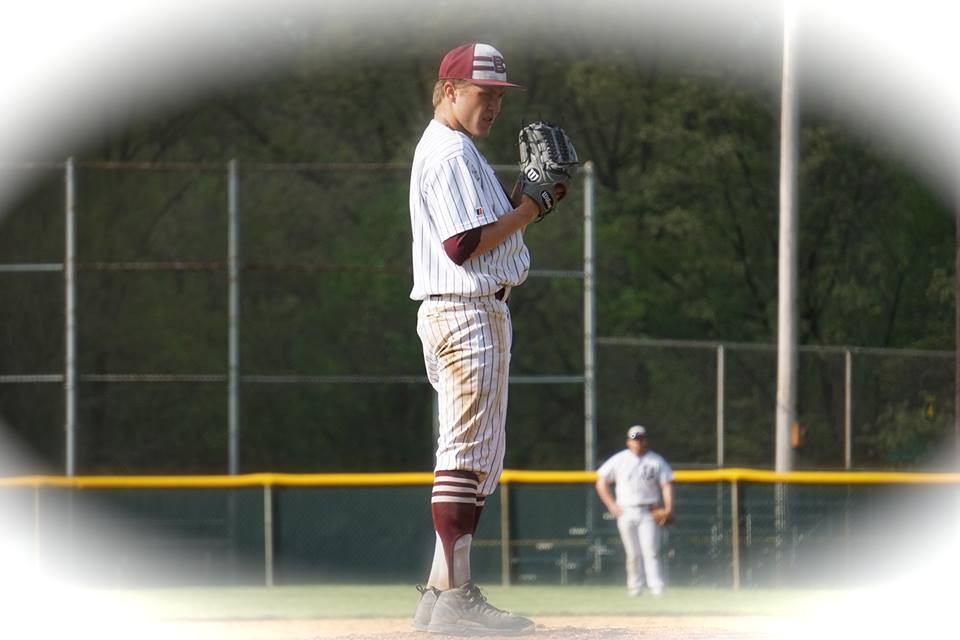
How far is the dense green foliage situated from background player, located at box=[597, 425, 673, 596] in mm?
7065

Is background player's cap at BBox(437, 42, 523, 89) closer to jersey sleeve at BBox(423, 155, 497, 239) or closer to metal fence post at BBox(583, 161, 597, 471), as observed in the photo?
A: jersey sleeve at BBox(423, 155, 497, 239)

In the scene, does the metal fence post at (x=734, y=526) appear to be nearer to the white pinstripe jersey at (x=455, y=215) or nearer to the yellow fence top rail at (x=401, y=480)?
the yellow fence top rail at (x=401, y=480)

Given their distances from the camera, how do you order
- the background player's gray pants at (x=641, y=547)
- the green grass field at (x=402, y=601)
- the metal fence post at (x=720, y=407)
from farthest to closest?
the metal fence post at (x=720, y=407) → the background player's gray pants at (x=641, y=547) → the green grass field at (x=402, y=601)

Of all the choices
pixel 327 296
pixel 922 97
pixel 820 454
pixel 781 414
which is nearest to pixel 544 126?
pixel 781 414

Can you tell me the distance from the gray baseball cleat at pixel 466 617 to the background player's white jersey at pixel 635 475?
800 centimetres

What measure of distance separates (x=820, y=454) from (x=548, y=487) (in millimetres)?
6107

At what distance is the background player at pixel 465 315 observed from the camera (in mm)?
5027

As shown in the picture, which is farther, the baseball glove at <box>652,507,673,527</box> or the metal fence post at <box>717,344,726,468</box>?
the metal fence post at <box>717,344,726,468</box>

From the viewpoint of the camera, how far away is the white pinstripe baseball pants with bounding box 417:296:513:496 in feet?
16.6

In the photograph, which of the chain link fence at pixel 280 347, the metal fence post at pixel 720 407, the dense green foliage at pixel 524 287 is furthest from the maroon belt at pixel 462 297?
the dense green foliage at pixel 524 287

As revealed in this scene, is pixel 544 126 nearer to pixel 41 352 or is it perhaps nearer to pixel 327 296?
pixel 41 352

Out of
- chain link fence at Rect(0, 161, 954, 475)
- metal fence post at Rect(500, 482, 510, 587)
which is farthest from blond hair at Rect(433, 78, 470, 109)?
chain link fence at Rect(0, 161, 954, 475)

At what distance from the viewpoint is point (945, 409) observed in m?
18.6

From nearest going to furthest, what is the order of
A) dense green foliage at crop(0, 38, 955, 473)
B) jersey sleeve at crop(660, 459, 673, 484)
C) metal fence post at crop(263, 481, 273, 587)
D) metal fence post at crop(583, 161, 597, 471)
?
1. jersey sleeve at crop(660, 459, 673, 484)
2. metal fence post at crop(263, 481, 273, 587)
3. metal fence post at crop(583, 161, 597, 471)
4. dense green foliage at crop(0, 38, 955, 473)
